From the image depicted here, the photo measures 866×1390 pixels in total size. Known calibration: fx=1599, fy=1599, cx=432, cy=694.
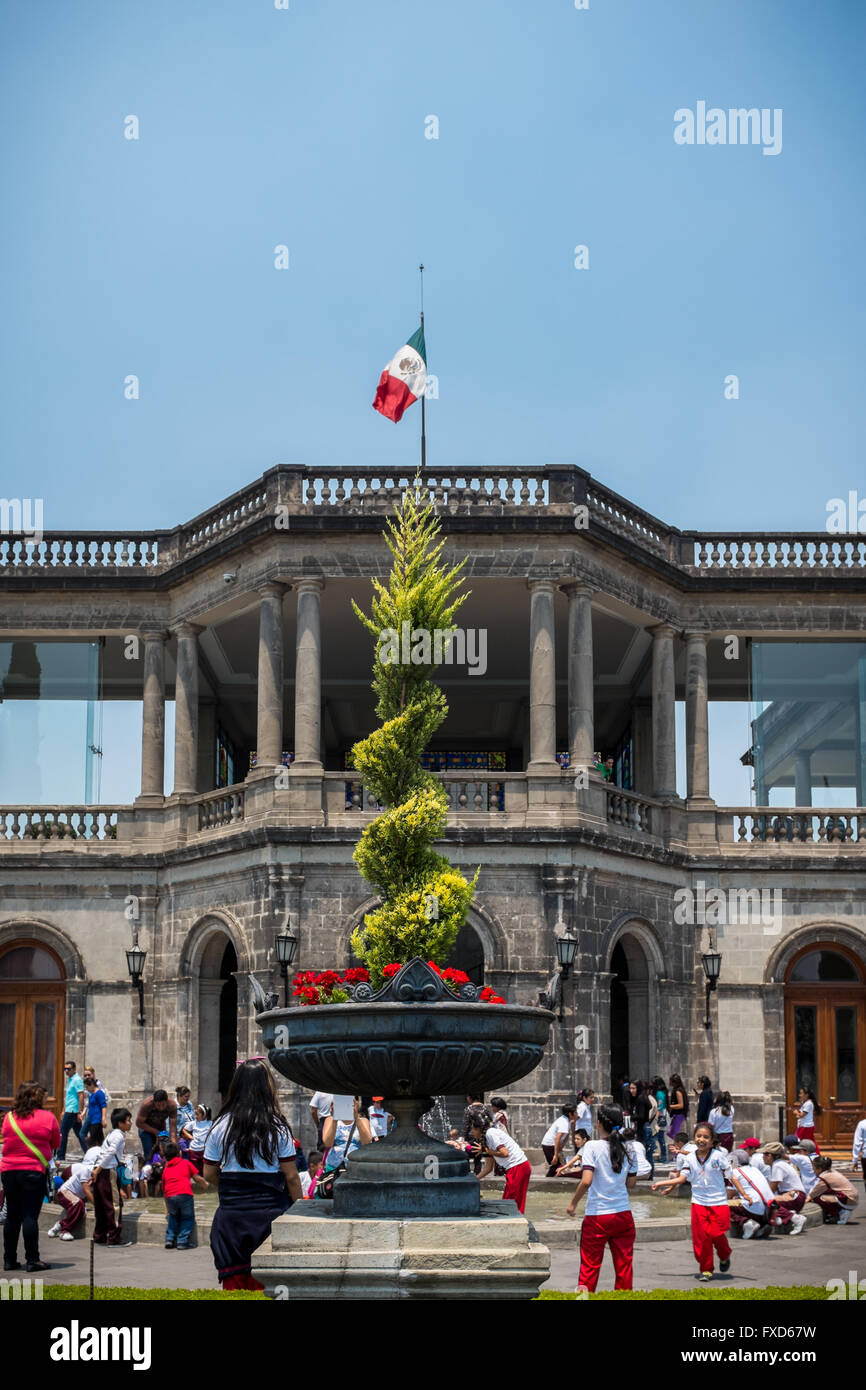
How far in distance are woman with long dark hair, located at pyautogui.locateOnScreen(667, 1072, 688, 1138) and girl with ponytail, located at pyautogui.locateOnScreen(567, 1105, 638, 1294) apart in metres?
13.3

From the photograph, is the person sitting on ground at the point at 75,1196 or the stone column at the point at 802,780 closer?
the person sitting on ground at the point at 75,1196

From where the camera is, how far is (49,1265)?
13719mm

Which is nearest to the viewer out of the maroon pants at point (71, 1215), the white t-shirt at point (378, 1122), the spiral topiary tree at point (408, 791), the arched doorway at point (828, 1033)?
the maroon pants at point (71, 1215)

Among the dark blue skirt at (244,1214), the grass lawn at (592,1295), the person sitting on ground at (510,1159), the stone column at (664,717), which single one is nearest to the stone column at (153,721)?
the stone column at (664,717)

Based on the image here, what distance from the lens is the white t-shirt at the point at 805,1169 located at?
1769 cm

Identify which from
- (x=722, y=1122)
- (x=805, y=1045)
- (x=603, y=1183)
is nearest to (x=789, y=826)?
(x=805, y=1045)

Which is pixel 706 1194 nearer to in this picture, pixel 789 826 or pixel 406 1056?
pixel 406 1056

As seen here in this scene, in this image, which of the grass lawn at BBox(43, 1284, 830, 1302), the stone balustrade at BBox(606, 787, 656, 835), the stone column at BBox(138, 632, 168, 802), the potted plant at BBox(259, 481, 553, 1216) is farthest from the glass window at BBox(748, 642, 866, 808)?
the grass lawn at BBox(43, 1284, 830, 1302)

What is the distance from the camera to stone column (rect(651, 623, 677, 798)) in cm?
2722

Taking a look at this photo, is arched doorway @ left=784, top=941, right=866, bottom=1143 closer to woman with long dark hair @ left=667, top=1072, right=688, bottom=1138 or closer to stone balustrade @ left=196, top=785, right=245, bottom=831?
woman with long dark hair @ left=667, top=1072, right=688, bottom=1138

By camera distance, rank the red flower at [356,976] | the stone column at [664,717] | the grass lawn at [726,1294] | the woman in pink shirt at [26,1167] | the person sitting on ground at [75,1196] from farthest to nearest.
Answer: the stone column at [664,717] → the person sitting on ground at [75,1196] → the woman in pink shirt at [26,1167] → the red flower at [356,976] → the grass lawn at [726,1294]

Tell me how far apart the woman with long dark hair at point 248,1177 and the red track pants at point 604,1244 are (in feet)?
9.14

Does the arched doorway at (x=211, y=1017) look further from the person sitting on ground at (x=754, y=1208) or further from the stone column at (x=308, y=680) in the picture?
the person sitting on ground at (x=754, y=1208)
